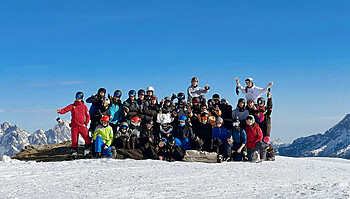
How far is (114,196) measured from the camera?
816cm

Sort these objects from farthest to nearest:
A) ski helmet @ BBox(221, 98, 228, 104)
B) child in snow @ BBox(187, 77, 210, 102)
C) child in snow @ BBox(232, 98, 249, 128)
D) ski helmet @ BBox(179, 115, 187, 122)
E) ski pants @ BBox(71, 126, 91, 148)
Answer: child in snow @ BBox(187, 77, 210, 102), ski helmet @ BBox(221, 98, 228, 104), child in snow @ BBox(232, 98, 249, 128), ski pants @ BBox(71, 126, 91, 148), ski helmet @ BBox(179, 115, 187, 122)

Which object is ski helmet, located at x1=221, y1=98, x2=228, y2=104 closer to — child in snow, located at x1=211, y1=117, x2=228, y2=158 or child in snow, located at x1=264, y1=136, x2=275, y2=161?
child in snow, located at x1=211, y1=117, x2=228, y2=158

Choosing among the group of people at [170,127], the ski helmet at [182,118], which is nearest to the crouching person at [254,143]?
the group of people at [170,127]

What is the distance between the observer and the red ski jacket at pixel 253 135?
12.9 metres

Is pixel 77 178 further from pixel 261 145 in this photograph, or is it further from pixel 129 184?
pixel 261 145

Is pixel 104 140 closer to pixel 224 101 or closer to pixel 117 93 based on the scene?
pixel 117 93

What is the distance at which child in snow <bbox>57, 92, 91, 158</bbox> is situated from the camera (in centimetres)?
1316

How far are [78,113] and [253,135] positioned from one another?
5.90m

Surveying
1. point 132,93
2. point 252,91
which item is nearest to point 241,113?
point 252,91

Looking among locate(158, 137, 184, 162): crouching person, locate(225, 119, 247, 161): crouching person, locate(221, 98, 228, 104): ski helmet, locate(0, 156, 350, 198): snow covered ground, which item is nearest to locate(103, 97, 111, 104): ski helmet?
locate(0, 156, 350, 198): snow covered ground

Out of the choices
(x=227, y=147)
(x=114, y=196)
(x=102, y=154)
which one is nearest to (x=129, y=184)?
(x=114, y=196)

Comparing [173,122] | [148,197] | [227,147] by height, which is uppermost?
[173,122]

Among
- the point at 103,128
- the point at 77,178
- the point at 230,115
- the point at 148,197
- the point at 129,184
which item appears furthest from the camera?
the point at 230,115

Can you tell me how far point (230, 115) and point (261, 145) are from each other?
1627mm
